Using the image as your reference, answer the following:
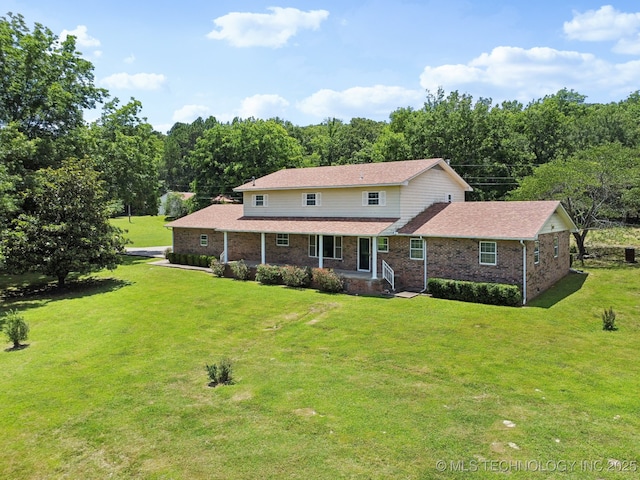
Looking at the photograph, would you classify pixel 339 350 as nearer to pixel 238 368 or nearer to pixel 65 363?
pixel 238 368

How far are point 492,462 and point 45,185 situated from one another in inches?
953

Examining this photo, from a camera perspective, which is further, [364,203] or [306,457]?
[364,203]

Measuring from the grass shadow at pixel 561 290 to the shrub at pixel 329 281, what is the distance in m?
8.26

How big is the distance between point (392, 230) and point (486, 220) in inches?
172

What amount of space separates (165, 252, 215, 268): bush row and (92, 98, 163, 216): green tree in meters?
7.16

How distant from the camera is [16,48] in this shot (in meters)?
25.8

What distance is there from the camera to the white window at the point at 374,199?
23278 mm

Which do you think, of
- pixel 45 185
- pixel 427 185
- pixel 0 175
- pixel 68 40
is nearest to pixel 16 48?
pixel 68 40

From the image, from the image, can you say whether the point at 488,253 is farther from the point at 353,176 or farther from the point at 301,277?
the point at 353,176

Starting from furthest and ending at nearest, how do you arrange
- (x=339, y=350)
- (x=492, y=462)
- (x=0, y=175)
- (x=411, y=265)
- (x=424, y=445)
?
(x=411, y=265)
(x=0, y=175)
(x=339, y=350)
(x=424, y=445)
(x=492, y=462)

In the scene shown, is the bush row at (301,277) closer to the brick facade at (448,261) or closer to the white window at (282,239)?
the brick facade at (448,261)

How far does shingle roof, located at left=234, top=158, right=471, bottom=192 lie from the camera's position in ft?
77.1

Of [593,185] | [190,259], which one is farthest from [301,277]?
[593,185]

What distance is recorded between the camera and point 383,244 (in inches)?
880
